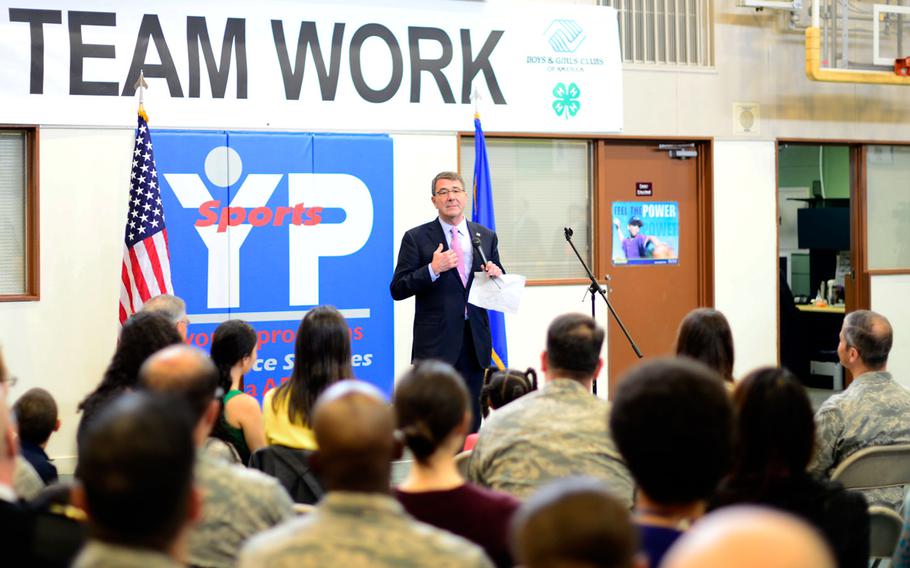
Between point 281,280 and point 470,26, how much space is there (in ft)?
7.04

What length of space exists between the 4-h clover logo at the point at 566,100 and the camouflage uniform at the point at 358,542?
6.17 meters

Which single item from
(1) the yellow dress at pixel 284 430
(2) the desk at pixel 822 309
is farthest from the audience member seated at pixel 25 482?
(2) the desk at pixel 822 309

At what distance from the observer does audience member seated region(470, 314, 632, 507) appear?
2.71 meters

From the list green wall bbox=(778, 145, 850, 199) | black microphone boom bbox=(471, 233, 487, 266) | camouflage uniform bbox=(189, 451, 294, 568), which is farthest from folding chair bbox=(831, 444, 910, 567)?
green wall bbox=(778, 145, 850, 199)

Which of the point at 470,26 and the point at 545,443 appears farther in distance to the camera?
the point at 470,26

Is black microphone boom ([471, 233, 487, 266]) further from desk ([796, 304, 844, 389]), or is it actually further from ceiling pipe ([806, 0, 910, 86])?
desk ([796, 304, 844, 389])

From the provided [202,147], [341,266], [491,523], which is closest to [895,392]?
[491,523]

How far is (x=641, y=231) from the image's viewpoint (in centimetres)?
818

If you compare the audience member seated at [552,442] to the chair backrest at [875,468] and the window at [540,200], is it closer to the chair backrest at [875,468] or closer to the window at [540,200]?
the chair backrest at [875,468]

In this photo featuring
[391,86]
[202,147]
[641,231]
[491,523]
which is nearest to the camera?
[491,523]

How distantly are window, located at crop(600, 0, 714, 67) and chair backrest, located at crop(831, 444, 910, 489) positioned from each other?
16.2 feet

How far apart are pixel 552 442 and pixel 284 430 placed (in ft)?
3.56

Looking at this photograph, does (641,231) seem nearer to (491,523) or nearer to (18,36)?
(18,36)

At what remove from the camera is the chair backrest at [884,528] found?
3.24 m
